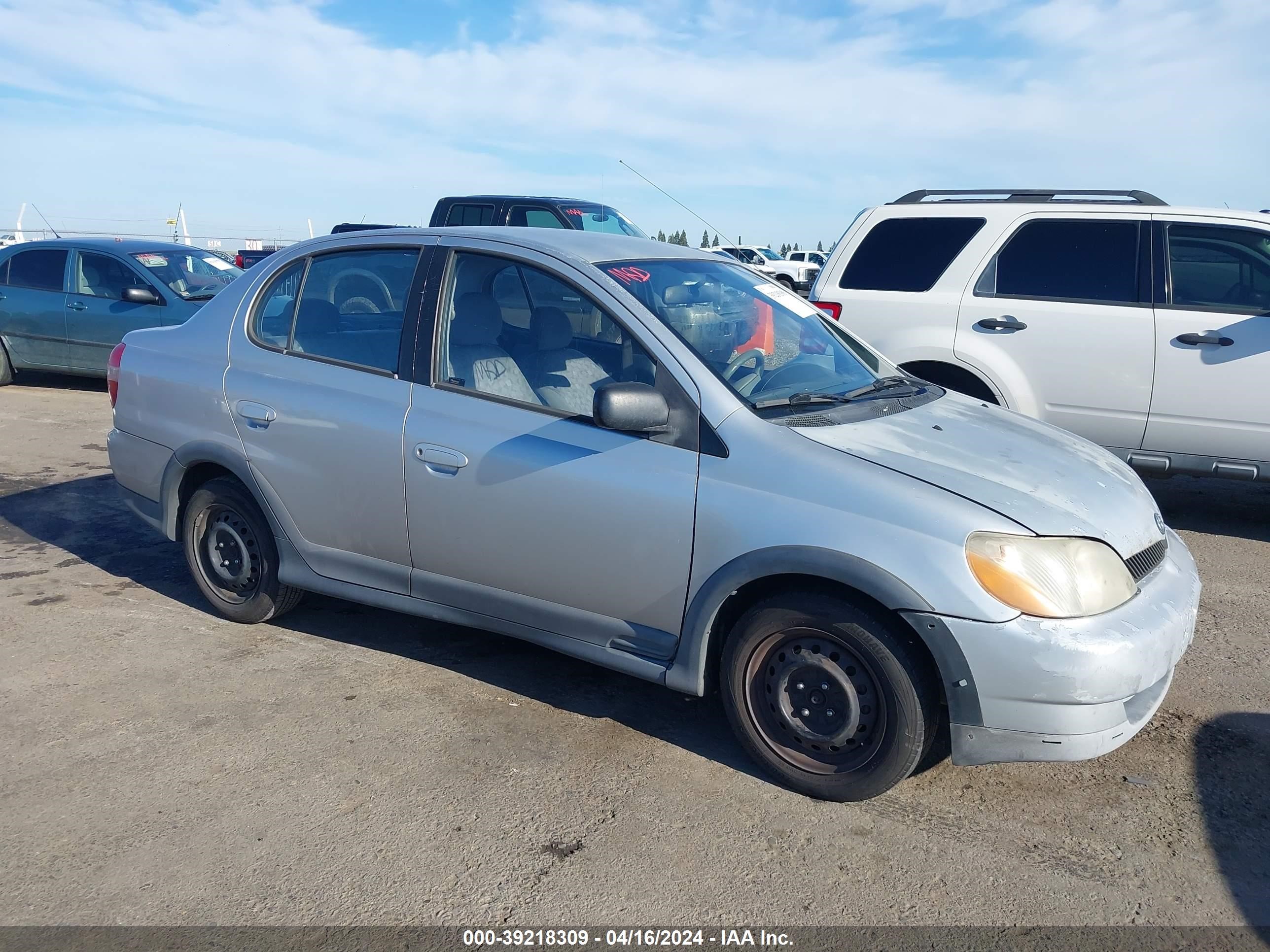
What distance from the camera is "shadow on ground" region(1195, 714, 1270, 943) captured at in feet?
9.46

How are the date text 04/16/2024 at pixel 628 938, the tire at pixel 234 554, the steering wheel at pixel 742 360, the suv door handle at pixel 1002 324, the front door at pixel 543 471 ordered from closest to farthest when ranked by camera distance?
1. the date text 04/16/2024 at pixel 628 938
2. the front door at pixel 543 471
3. the steering wheel at pixel 742 360
4. the tire at pixel 234 554
5. the suv door handle at pixel 1002 324

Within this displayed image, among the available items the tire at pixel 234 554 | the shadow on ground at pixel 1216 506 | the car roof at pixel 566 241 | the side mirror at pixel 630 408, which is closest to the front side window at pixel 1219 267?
the shadow on ground at pixel 1216 506

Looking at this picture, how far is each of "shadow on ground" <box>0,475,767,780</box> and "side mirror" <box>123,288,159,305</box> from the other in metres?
4.08

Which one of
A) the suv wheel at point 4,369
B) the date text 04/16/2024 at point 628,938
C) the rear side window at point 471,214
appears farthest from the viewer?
the rear side window at point 471,214

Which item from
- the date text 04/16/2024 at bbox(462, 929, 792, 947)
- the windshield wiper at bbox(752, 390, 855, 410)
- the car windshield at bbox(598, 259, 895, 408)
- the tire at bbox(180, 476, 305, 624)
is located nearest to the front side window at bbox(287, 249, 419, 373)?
the tire at bbox(180, 476, 305, 624)

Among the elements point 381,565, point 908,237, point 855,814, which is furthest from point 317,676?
point 908,237

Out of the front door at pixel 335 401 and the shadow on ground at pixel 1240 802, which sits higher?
the front door at pixel 335 401

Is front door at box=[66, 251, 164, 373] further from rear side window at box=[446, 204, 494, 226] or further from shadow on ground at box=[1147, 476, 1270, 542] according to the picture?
shadow on ground at box=[1147, 476, 1270, 542]

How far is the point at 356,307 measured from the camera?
433 cm

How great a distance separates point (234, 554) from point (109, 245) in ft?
27.0

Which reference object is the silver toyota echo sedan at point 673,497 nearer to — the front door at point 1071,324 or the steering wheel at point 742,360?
the steering wheel at point 742,360

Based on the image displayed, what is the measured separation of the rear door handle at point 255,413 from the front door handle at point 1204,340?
5.04 m

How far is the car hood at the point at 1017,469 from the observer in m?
3.18

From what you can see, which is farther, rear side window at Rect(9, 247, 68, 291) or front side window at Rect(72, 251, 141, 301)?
rear side window at Rect(9, 247, 68, 291)
